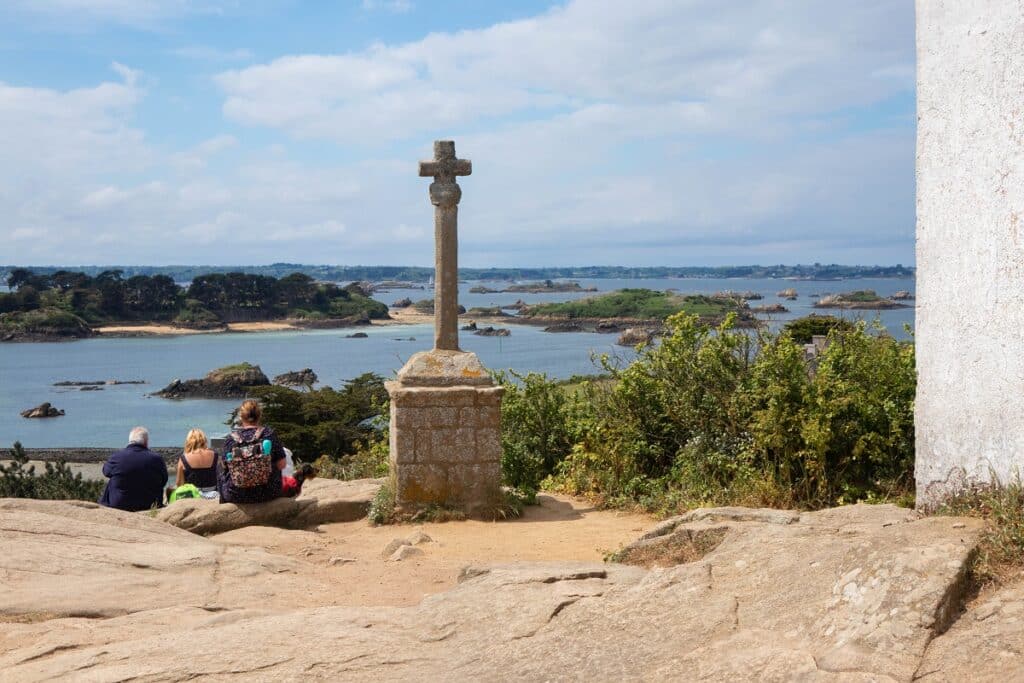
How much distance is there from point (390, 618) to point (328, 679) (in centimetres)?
69

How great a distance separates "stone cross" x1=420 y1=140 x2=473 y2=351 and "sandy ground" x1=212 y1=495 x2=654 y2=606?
5.69ft

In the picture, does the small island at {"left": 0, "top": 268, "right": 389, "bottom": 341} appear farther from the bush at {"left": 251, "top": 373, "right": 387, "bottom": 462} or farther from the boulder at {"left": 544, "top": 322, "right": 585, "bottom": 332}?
the bush at {"left": 251, "top": 373, "right": 387, "bottom": 462}

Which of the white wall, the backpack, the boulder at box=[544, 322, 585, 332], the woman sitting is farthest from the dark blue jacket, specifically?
the boulder at box=[544, 322, 585, 332]

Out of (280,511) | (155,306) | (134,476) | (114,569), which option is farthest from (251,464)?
(155,306)

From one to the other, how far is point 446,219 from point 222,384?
51.3 m

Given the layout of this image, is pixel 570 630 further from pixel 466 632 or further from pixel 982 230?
pixel 982 230

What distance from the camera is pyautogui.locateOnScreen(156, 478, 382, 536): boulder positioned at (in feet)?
27.3

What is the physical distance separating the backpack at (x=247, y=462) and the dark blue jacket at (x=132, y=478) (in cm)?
86

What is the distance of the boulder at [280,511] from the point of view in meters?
8.31

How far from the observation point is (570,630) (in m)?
4.09

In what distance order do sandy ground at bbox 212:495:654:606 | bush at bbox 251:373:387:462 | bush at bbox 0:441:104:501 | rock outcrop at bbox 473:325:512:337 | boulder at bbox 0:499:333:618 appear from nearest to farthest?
1. boulder at bbox 0:499:333:618
2. sandy ground at bbox 212:495:654:606
3. bush at bbox 0:441:104:501
4. bush at bbox 251:373:387:462
5. rock outcrop at bbox 473:325:512:337

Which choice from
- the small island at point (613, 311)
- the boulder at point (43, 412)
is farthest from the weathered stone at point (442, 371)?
the small island at point (613, 311)

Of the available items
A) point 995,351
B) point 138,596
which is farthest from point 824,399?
point 138,596

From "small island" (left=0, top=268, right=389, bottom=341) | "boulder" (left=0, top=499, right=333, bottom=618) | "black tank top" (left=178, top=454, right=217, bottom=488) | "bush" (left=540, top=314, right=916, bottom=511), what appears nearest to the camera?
"boulder" (left=0, top=499, right=333, bottom=618)
